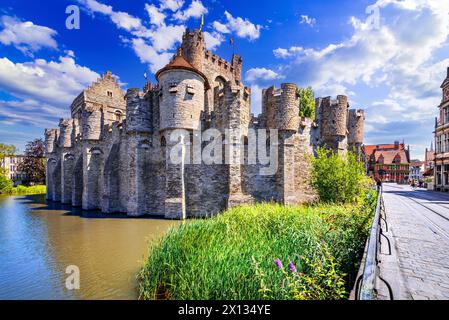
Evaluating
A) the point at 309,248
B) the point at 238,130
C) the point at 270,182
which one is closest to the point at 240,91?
the point at 238,130

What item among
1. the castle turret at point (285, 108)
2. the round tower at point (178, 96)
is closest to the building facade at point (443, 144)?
the castle turret at point (285, 108)

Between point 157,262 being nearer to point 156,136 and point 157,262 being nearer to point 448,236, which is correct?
point 448,236

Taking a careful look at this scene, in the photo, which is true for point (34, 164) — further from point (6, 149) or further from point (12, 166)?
point (12, 166)

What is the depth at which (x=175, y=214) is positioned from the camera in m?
14.7

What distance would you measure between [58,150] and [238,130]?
1078 inches

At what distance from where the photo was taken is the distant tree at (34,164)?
40062mm

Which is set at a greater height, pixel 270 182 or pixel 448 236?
pixel 270 182

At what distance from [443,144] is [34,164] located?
217 ft

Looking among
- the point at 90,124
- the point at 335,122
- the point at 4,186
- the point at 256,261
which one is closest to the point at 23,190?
the point at 4,186

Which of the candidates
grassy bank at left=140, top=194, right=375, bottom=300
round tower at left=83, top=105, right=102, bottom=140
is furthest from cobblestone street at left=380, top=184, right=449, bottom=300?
round tower at left=83, top=105, right=102, bottom=140

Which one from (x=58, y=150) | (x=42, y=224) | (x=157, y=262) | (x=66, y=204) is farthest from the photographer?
(x=58, y=150)

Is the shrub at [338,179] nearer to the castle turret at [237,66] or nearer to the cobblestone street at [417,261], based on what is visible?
the cobblestone street at [417,261]

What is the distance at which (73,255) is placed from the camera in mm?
8547

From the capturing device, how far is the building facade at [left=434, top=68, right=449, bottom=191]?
24.6 meters
